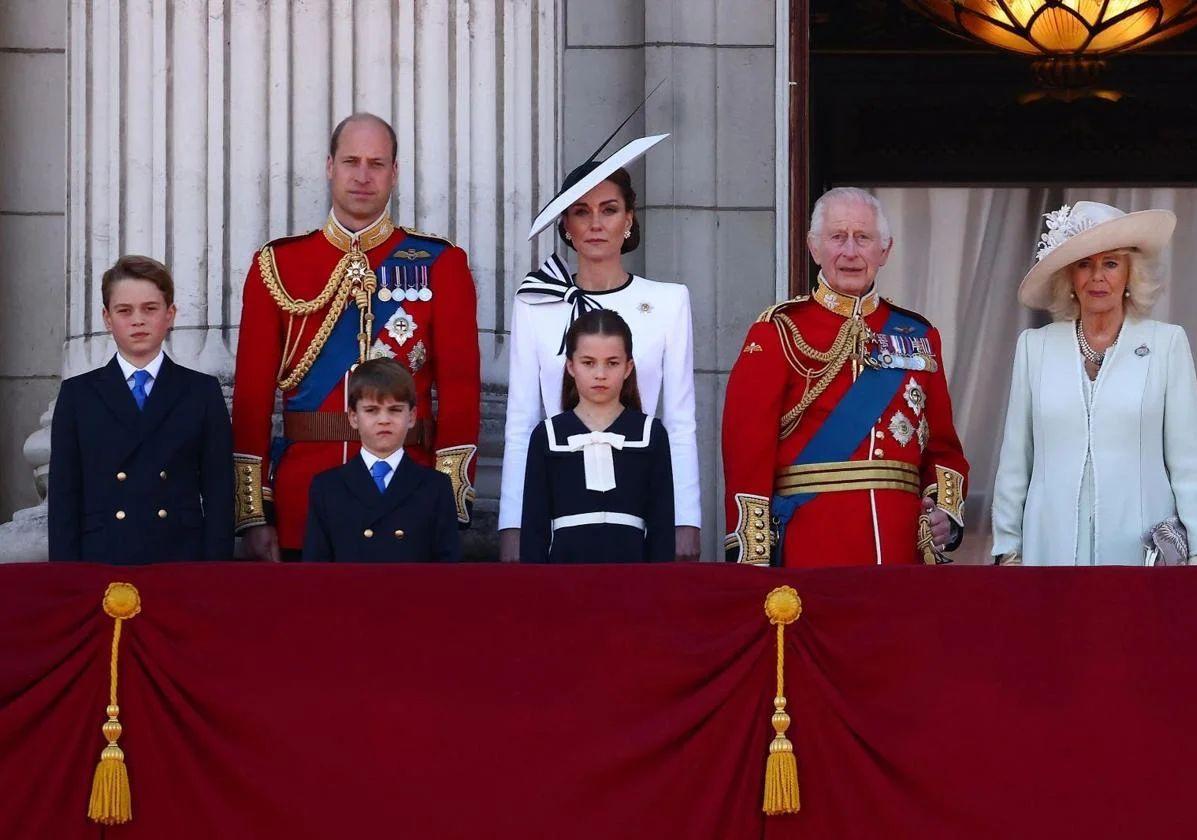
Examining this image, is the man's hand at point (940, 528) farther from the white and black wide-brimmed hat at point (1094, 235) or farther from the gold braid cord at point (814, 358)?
the white and black wide-brimmed hat at point (1094, 235)

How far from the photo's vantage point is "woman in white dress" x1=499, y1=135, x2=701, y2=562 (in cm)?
660

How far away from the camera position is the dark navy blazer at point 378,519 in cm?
608

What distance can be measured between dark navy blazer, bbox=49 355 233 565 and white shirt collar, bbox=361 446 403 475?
0.36 metres

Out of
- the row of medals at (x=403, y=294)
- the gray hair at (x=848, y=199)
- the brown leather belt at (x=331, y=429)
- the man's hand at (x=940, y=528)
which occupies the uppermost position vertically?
the gray hair at (x=848, y=199)

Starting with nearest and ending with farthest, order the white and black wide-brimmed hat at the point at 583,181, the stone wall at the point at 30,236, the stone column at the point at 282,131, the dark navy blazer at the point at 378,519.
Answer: the dark navy blazer at the point at 378,519, the white and black wide-brimmed hat at the point at 583,181, the stone column at the point at 282,131, the stone wall at the point at 30,236

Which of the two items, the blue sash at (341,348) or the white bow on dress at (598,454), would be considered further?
the blue sash at (341,348)

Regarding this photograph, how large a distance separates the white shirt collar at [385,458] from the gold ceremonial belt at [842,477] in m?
1.00

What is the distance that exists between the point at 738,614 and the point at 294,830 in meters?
1.01

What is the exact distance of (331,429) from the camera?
21.6 feet

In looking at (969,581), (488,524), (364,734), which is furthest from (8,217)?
(969,581)

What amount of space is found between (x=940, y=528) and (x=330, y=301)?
1643 millimetres

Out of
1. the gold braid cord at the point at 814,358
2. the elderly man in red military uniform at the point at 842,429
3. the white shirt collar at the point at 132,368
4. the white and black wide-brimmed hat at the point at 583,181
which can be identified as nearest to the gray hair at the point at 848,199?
the elderly man in red military uniform at the point at 842,429

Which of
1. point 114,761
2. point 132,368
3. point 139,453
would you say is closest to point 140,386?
point 132,368

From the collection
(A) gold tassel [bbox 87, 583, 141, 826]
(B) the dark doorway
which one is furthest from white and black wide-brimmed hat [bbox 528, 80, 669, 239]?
(B) the dark doorway
